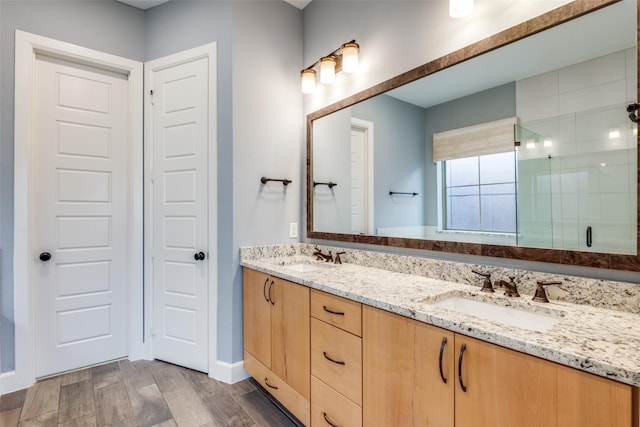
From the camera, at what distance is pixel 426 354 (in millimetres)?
1095

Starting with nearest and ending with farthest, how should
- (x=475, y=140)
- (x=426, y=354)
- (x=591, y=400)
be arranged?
(x=591, y=400), (x=426, y=354), (x=475, y=140)

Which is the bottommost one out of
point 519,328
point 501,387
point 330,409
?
point 330,409

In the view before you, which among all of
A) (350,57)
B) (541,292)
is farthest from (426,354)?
(350,57)

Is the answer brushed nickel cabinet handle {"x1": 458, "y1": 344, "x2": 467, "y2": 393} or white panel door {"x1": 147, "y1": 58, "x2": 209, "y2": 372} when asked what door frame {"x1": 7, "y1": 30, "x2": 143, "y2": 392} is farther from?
brushed nickel cabinet handle {"x1": 458, "y1": 344, "x2": 467, "y2": 393}

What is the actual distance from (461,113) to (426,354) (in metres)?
1.18

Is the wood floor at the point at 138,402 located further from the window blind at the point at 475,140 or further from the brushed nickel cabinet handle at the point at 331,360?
the window blind at the point at 475,140

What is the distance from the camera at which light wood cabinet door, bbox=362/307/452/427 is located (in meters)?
1.05

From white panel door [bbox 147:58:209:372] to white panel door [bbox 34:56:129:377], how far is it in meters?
0.31

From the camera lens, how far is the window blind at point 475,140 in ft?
4.76

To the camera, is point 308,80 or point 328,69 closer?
point 328,69

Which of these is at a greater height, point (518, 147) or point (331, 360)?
point (518, 147)

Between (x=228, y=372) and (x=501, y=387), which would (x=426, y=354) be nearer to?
(x=501, y=387)

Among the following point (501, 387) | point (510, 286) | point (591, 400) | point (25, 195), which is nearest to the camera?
point (591, 400)

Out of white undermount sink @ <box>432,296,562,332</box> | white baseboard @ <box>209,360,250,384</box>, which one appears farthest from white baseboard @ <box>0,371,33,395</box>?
white undermount sink @ <box>432,296,562,332</box>
